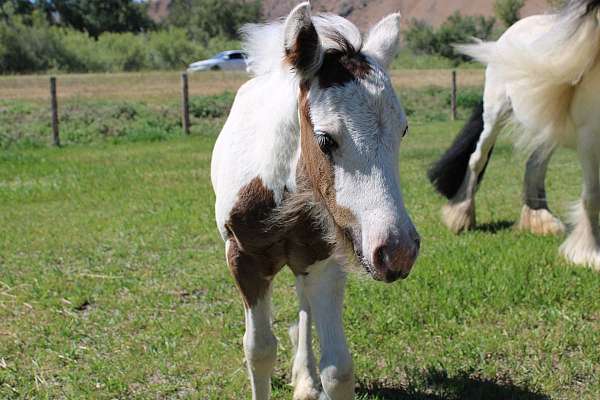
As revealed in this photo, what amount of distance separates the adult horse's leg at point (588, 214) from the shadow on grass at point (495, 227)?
1.22 m

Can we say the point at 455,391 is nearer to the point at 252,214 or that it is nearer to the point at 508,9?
the point at 252,214

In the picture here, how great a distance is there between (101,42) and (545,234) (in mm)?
37673

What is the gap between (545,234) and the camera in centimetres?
667

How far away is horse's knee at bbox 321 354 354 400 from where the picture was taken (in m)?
3.02

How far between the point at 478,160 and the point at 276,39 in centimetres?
472

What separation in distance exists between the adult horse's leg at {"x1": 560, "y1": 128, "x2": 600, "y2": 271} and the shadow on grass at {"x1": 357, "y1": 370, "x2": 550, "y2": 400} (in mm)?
2183

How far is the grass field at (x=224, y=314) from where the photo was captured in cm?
375

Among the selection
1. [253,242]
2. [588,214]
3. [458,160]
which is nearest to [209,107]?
[458,160]

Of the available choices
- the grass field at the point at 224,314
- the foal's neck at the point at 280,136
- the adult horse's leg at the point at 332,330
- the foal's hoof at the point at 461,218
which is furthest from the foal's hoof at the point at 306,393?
the foal's hoof at the point at 461,218

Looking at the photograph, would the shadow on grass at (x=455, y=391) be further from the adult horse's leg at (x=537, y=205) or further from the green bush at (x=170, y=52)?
the green bush at (x=170, y=52)

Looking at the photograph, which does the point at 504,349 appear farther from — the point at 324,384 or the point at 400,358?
the point at 324,384

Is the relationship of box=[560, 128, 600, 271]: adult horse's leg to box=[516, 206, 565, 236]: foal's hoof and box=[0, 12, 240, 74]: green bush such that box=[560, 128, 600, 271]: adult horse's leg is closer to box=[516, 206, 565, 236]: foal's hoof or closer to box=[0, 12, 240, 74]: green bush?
box=[516, 206, 565, 236]: foal's hoof

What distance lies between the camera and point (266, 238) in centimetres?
299

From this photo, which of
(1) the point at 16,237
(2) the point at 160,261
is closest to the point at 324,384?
(2) the point at 160,261
